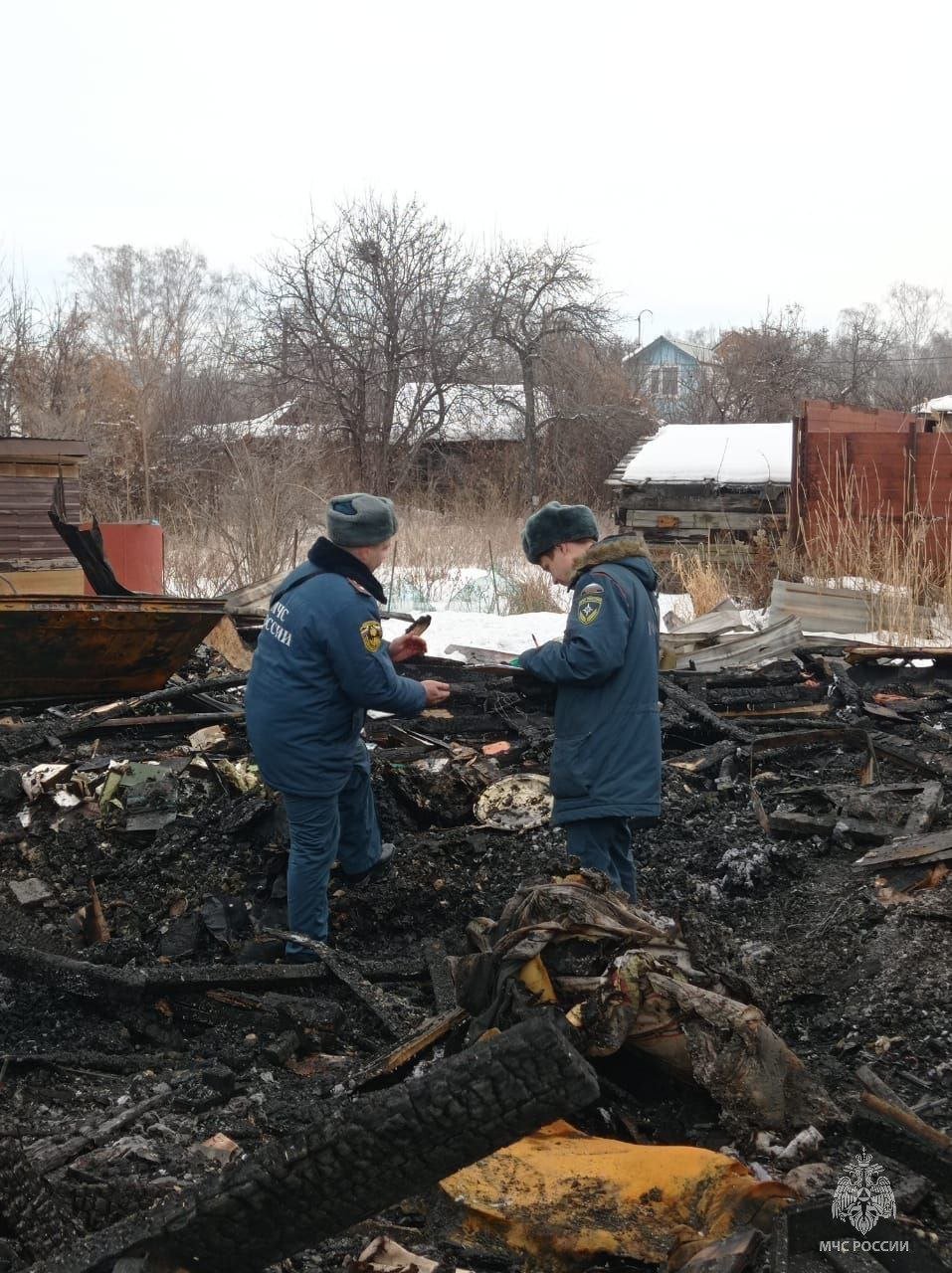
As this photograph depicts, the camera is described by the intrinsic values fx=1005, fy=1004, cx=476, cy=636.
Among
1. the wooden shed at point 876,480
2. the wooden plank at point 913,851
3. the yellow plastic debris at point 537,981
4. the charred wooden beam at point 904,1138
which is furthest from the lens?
the wooden shed at point 876,480

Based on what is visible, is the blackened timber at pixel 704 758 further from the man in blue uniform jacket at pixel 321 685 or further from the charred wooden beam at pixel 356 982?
the charred wooden beam at pixel 356 982

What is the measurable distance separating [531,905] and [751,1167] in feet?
3.39

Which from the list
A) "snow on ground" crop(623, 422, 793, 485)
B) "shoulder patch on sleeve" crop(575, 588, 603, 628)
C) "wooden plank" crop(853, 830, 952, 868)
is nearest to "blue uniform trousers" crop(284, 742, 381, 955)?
"shoulder patch on sleeve" crop(575, 588, 603, 628)

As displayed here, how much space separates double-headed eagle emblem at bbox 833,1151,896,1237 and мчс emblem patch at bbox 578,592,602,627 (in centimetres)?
212

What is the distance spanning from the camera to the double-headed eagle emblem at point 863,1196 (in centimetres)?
232

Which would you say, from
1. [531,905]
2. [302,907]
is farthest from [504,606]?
[531,905]

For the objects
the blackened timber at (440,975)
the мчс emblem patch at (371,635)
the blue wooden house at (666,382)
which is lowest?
the blackened timber at (440,975)

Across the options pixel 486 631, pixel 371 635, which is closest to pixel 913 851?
pixel 371 635

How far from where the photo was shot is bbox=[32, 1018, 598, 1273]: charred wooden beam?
81.6 inches

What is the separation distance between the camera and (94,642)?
583 centimetres

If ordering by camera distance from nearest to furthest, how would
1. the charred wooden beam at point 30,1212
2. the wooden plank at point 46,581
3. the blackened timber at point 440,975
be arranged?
the charred wooden beam at point 30,1212 → the blackened timber at point 440,975 → the wooden plank at point 46,581

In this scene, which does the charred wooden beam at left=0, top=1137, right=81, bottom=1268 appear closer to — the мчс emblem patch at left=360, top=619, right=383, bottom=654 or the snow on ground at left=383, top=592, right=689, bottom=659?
the мчс emblem patch at left=360, top=619, right=383, bottom=654

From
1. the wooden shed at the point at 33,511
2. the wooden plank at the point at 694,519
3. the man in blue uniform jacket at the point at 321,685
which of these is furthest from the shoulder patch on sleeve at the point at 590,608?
the wooden plank at the point at 694,519

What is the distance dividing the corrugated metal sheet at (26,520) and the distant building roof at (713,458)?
28.8ft
